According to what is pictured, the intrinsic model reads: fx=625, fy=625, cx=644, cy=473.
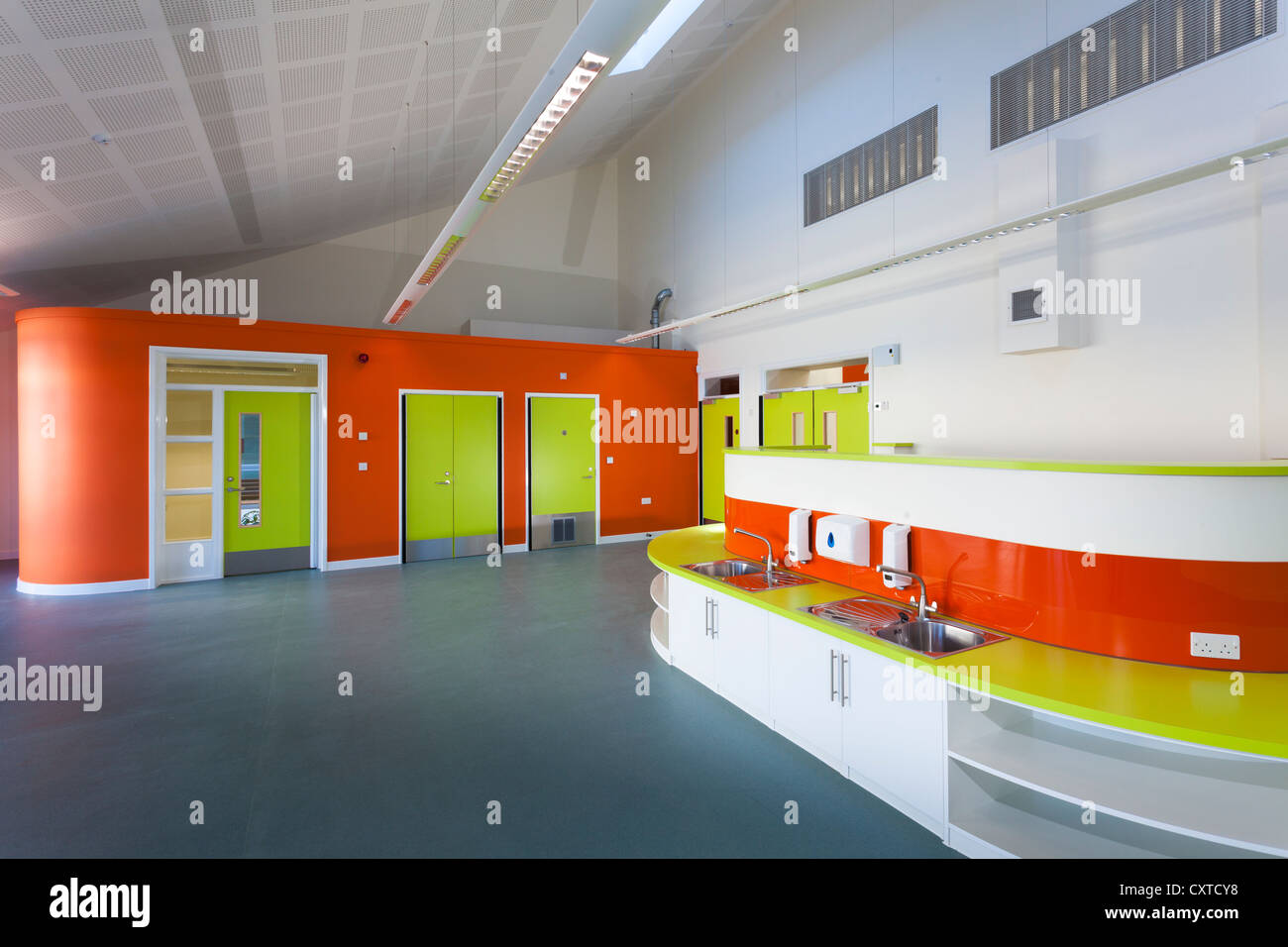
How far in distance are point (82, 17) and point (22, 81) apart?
71 centimetres

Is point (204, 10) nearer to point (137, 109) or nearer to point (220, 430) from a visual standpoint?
point (137, 109)

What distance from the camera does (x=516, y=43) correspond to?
5.74 metres

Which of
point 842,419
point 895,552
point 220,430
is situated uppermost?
point 842,419

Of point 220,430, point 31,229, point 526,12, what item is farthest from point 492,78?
point 220,430

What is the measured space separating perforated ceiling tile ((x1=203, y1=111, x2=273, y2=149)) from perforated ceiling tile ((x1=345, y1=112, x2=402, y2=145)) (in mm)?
825

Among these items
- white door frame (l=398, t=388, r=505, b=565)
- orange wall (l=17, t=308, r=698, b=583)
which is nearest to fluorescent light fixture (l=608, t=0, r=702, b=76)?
orange wall (l=17, t=308, r=698, b=583)

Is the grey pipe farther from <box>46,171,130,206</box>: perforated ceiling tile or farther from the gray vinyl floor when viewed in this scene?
<box>46,171,130,206</box>: perforated ceiling tile

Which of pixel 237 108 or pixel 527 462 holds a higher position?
pixel 237 108

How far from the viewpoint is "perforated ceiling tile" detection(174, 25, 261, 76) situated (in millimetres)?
3759

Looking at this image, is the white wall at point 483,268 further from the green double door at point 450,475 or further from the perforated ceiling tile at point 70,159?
the perforated ceiling tile at point 70,159

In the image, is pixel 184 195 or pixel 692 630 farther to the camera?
pixel 184 195

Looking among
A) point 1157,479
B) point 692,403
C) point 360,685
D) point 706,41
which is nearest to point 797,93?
point 706,41

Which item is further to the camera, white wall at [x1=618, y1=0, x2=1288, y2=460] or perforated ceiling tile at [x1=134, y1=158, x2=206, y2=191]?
perforated ceiling tile at [x1=134, y1=158, x2=206, y2=191]
